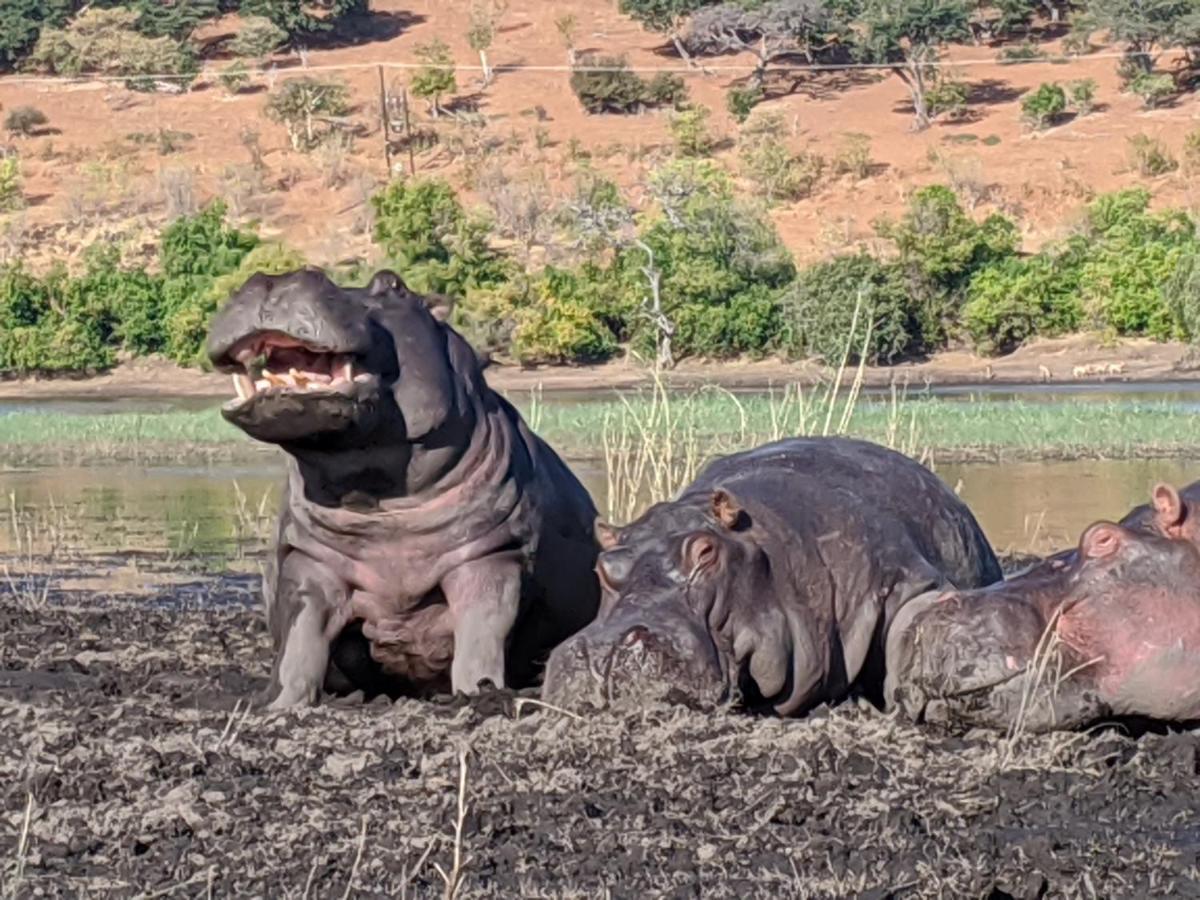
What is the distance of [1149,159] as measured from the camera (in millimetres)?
44312

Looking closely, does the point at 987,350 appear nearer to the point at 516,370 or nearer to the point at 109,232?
the point at 516,370

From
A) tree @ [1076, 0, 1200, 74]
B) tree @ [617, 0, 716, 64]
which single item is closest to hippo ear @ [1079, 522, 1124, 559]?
tree @ [1076, 0, 1200, 74]

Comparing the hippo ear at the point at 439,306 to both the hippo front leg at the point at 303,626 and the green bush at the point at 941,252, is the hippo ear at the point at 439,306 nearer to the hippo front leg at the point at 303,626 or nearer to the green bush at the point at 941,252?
the hippo front leg at the point at 303,626

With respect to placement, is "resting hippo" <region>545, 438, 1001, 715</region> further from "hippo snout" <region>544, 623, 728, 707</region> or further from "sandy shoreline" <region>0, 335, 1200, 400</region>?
"sandy shoreline" <region>0, 335, 1200, 400</region>

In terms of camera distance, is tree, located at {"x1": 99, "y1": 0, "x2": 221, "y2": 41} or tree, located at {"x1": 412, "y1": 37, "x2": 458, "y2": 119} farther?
tree, located at {"x1": 99, "y1": 0, "x2": 221, "y2": 41}

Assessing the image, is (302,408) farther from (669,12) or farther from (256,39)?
(669,12)

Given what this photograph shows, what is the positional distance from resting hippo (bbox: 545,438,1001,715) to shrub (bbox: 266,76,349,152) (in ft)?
142

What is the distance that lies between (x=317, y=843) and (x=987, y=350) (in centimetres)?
2787

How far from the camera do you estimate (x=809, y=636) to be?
5457 mm

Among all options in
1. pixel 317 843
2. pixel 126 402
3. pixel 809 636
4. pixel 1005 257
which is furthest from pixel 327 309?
pixel 1005 257

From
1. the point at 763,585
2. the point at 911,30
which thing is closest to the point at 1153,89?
the point at 911,30

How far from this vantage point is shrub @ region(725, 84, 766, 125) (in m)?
51.7

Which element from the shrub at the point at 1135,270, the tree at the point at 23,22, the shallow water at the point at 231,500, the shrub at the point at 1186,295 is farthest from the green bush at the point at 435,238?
the tree at the point at 23,22

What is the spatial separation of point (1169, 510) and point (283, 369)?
7.23 ft
